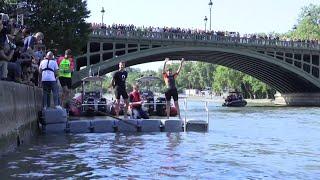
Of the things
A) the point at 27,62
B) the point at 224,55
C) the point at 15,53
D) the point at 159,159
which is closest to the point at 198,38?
the point at 224,55

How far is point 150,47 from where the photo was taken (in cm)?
6162

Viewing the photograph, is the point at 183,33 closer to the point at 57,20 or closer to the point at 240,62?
the point at 240,62

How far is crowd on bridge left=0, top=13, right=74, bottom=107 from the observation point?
46.2 ft

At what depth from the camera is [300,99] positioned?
80.8 m

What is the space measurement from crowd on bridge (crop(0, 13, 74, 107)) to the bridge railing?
37326 mm

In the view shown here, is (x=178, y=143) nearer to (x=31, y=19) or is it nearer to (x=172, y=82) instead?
(x=172, y=82)

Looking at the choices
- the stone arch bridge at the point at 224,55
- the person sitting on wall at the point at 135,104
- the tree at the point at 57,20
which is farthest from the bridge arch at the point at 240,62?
the person sitting on wall at the point at 135,104

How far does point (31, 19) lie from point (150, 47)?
21.5 m

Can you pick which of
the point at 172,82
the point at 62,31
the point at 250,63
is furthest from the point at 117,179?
the point at 250,63

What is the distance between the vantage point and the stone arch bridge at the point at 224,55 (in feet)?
193

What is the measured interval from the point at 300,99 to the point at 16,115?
7066 centimetres

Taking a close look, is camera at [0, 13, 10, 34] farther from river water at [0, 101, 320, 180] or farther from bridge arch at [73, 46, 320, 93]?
bridge arch at [73, 46, 320, 93]

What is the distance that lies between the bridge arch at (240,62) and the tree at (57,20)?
→ 1219 cm

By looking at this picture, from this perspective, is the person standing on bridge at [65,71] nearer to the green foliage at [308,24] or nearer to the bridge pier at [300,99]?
the bridge pier at [300,99]
